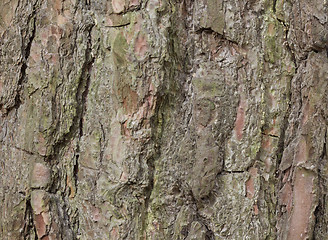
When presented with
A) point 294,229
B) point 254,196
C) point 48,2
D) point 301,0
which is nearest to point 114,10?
point 48,2

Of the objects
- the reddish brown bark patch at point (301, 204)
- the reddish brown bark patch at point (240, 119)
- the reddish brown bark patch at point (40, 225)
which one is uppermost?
the reddish brown bark patch at point (240, 119)

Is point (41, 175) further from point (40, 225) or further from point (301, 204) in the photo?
point (301, 204)

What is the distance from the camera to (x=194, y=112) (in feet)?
4.25

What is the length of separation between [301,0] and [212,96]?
36cm

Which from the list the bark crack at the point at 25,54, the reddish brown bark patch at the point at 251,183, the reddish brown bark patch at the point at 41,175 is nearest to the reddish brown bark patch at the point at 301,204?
the reddish brown bark patch at the point at 251,183

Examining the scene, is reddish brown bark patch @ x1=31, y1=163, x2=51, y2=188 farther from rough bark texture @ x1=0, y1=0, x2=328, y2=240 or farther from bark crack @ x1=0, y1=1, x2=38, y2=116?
bark crack @ x1=0, y1=1, x2=38, y2=116

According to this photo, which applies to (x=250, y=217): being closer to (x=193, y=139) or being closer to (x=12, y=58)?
(x=193, y=139)

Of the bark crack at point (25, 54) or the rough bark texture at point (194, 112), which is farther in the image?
the bark crack at point (25, 54)

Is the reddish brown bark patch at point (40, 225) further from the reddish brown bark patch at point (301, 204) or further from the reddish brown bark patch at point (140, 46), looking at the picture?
the reddish brown bark patch at point (301, 204)

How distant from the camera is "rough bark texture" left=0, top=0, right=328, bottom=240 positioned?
1.25 meters

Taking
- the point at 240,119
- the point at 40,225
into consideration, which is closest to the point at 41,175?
the point at 40,225

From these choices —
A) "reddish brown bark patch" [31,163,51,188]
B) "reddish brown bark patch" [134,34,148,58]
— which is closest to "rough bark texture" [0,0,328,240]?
"reddish brown bark patch" [134,34,148,58]

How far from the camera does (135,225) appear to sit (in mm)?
1299

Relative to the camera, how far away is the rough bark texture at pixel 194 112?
1.25 meters
